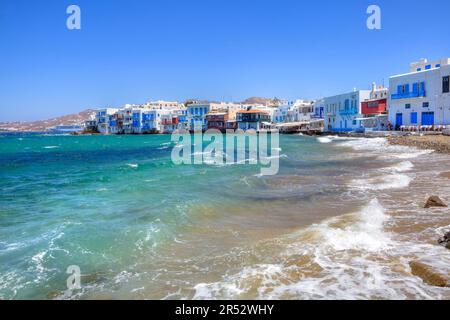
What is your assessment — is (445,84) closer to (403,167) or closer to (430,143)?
(430,143)

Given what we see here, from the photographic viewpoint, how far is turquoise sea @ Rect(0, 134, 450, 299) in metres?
6.09

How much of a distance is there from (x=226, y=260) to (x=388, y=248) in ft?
10.4

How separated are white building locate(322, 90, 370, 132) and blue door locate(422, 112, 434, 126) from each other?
14.1m

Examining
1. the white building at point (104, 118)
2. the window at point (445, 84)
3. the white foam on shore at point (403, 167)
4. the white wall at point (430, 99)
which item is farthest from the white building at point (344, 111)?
the white building at point (104, 118)

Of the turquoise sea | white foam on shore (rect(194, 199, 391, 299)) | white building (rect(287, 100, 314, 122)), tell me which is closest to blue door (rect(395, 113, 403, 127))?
the turquoise sea

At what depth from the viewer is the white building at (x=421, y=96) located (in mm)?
37000

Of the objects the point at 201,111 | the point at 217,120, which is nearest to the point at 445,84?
the point at 217,120

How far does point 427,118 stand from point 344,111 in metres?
19.2

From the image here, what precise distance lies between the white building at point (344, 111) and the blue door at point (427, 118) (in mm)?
14133

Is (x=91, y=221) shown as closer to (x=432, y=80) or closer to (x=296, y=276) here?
(x=296, y=276)

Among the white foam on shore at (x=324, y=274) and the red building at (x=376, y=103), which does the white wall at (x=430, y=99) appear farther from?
the white foam on shore at (x=324, y=274)

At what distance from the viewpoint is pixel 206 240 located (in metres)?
8.85

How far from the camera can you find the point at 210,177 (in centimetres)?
2016
